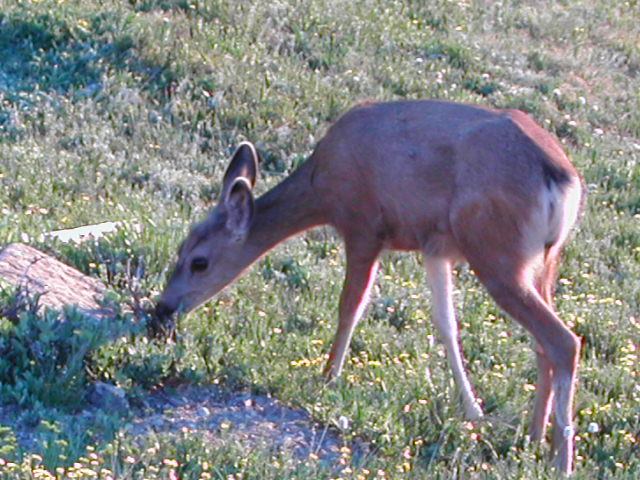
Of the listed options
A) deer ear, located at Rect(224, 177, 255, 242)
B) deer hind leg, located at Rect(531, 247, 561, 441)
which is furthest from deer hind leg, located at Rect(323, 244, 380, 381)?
deer hind leg, located at Rect(531, 247, 561, 441)

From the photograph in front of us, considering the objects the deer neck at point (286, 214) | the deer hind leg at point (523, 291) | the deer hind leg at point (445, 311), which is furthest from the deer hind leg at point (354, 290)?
the deer hind leg at point (523, 291)

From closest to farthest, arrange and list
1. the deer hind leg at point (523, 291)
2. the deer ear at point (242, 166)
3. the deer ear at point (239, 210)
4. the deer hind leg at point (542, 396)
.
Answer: the deer hind leg at point (523, 291) < the deer hind leg at point (542, 396) < the deer ear at point (239, 210) < the deer ear at point (242, 166)

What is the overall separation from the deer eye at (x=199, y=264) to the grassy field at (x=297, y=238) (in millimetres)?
274

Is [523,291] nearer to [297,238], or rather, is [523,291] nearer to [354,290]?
[354,290]

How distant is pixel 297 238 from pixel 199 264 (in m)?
1.98

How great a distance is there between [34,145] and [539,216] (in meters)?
5.82

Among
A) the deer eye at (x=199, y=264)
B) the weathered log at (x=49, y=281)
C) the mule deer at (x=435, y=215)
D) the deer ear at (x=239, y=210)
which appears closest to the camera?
the mule deer at (x=435, y=215)

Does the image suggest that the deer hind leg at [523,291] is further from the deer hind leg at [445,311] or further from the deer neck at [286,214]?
the deer neck at [286,214]

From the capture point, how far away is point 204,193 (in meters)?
11.3

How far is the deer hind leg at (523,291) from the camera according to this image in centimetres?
690

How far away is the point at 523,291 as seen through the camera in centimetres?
701

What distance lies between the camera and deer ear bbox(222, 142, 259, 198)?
866 centimetres

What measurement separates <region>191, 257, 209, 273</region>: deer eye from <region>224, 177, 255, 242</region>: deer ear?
245 mm

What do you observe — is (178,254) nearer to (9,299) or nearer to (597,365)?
(9,299)
